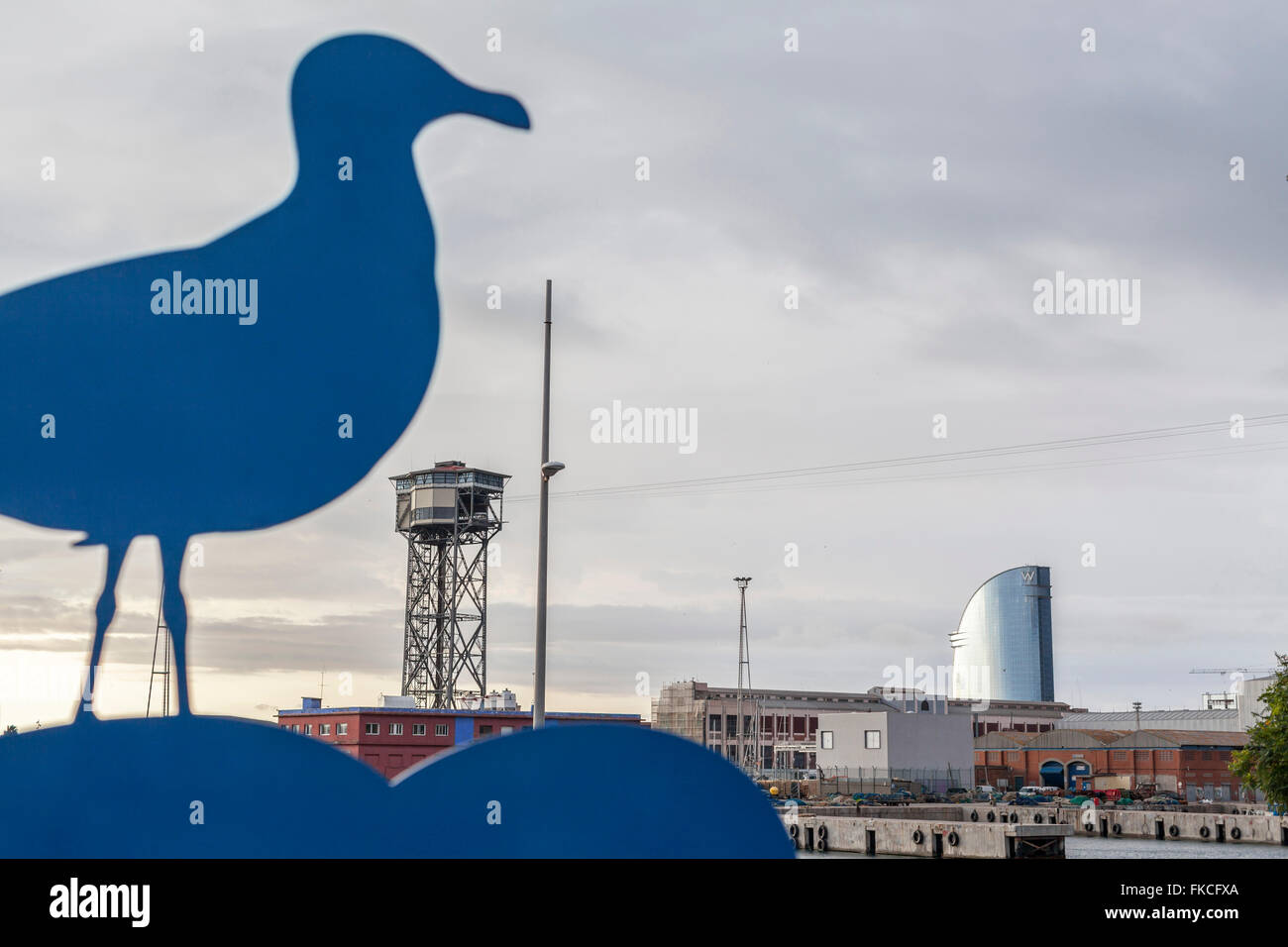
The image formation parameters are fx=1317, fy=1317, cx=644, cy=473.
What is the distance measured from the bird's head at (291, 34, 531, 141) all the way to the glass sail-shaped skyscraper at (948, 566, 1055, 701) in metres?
185

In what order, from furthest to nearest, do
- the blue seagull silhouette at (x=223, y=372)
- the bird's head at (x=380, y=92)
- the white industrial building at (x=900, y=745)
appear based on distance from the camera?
the white industrial building at (x=900, y=745) < the bird's head at (x=380, y=92) < the blue seagull silhouette at (x=223, y=372)

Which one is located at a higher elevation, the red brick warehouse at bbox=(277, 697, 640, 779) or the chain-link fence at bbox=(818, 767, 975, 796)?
the red brick warehouse at bbox=(277, 697, 640, 779)

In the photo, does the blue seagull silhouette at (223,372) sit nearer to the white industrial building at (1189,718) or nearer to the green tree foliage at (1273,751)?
the green tree foliage at (1273,751)

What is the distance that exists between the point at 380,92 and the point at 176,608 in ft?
19.8

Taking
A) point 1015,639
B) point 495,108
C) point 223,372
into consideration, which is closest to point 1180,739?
point 1015,639

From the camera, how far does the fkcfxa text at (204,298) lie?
528 inches

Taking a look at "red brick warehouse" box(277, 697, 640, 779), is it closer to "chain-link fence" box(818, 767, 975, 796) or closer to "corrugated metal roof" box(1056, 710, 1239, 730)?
"chain-link fence" box(818, 767, 975, 796)

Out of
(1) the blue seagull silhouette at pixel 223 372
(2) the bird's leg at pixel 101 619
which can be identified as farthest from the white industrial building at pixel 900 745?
(2) the bird's leg at pixel 101 619

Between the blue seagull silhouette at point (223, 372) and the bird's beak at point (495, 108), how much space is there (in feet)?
4.29

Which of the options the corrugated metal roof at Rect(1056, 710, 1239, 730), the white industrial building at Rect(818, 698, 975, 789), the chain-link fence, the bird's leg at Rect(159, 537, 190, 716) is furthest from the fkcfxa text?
the corrugated metal roof at Rect(1056, 710, 1239, 730)

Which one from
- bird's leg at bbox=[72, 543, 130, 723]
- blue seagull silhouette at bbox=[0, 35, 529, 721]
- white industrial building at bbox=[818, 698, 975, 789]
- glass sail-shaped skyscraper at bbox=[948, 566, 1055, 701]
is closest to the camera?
bird's leg at bbox=[72, 543, 130, 723]

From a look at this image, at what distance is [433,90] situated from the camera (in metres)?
14.7

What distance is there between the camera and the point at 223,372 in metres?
13.4

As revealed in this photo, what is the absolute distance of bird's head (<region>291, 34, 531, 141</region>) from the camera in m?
14.4
